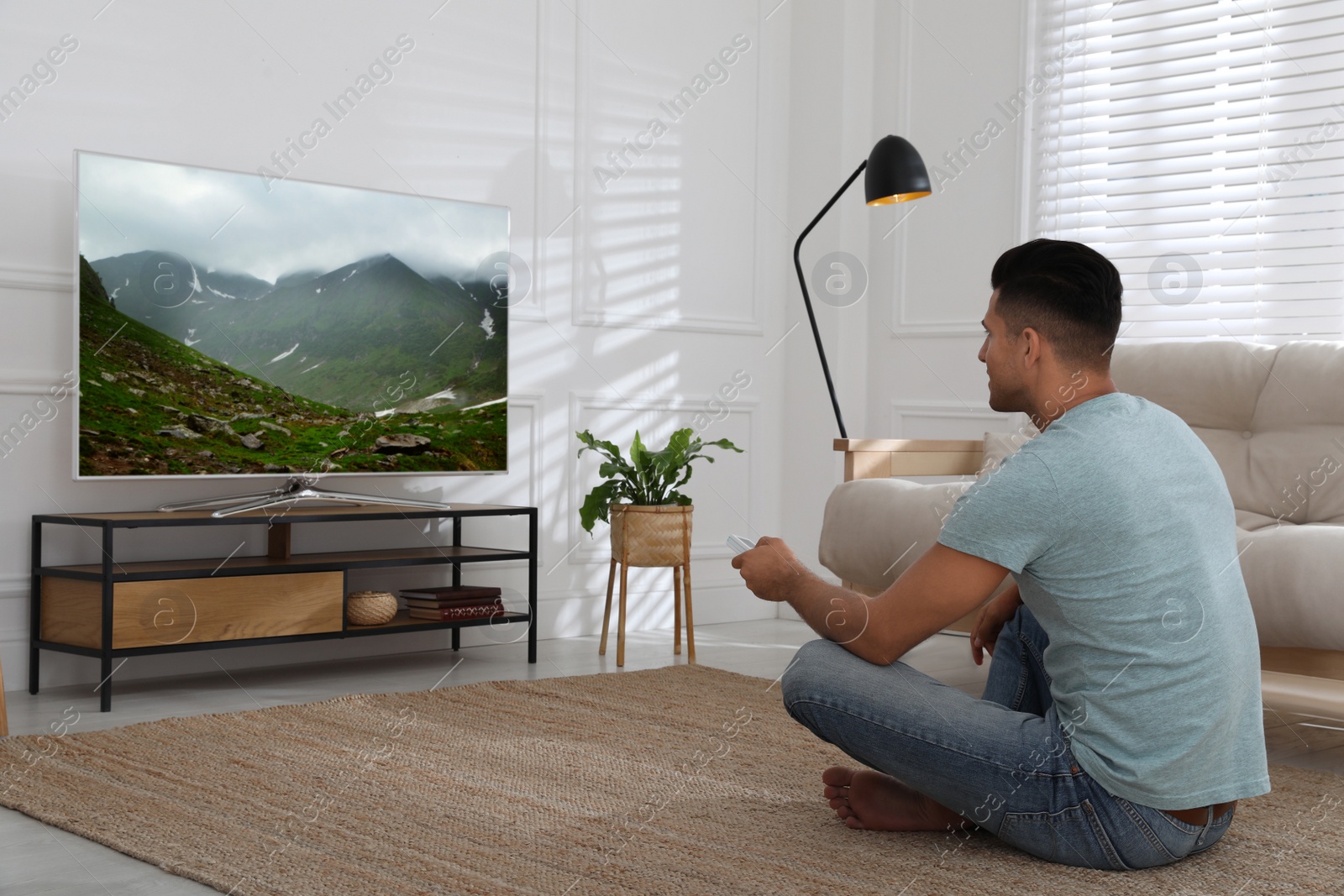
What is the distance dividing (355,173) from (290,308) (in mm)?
558

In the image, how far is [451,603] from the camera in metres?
3.32

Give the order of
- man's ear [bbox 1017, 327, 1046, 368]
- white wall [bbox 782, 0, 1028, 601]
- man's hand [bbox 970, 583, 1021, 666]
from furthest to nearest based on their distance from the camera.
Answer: white wall [bbox 782, 0, 1028, 601]
man's hand [bbox 970, 583, 1021, 666]
man's ear [bbox 1017, 327, 1046, 368]

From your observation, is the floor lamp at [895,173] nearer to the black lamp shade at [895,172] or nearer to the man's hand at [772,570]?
the black lamp shade at [895,172]

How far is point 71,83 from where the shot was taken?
119 inches

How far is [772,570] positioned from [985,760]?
362 millimetres

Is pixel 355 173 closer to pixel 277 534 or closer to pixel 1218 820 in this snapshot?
pixel 277 534

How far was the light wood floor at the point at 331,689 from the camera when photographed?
1.60 meters

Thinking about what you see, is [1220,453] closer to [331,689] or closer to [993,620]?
[993,620]

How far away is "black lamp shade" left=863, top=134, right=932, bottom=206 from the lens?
3561 millimetres

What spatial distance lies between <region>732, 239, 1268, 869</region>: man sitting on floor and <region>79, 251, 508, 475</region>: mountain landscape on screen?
1.89m

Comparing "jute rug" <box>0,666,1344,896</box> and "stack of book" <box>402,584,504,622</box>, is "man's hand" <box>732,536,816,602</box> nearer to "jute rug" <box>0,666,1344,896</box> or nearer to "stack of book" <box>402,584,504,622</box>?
"jute rug" <box>0,666,1344,896</box>

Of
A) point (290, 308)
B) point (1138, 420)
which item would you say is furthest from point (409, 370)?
point (1138, 420)

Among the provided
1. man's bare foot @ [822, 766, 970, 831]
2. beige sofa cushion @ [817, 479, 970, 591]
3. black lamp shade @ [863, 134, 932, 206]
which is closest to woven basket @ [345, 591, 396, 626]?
beige sofa cushion @ [817, 479, 970, 591]

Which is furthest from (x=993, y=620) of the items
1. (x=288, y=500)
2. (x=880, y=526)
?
(x=288, y=500)
